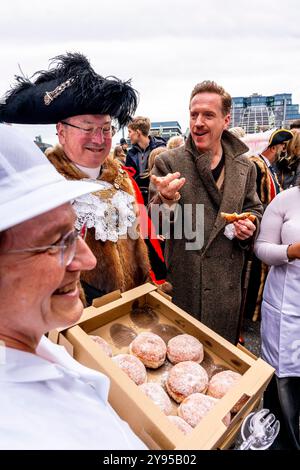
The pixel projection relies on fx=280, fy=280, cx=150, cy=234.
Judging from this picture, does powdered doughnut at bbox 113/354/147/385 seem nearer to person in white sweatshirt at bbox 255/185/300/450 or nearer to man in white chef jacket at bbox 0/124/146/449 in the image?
man in white chef jacket at bbox 0/124/146/449

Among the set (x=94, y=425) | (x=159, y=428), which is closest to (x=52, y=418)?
(x=94, y=425)

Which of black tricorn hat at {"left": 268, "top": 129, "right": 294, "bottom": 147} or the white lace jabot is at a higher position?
black tricorn hat at {"left": 268, "top": 129, "right": 294, "bottom": 147}

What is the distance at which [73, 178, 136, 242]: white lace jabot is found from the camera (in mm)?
1601

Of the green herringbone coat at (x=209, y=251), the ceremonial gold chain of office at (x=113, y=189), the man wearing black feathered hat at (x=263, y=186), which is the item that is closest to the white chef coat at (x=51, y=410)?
the ceremonial gold chain of office at (x=113, y=189)

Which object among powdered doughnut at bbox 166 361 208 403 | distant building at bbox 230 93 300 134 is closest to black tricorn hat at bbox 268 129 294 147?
powdered doughnut at bbox 166 361 208 403

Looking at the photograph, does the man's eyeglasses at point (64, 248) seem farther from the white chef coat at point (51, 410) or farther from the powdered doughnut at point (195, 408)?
the powdered doughnut at point (195, 408)

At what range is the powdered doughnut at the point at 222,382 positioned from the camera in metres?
1.09

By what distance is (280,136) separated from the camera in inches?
145

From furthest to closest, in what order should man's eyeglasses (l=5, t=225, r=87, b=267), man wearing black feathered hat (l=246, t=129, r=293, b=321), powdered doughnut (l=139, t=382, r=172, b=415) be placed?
man wearing black feathered hat (l=246, t=129, r=293, b=321) → powdered doughnut (l=139, t=382, r=172, b=415) → man's eyeglasses (l=5, t=225, r=87, b=267)

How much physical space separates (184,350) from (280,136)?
3400mm

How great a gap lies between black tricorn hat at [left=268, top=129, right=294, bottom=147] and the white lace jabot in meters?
A: 2.73

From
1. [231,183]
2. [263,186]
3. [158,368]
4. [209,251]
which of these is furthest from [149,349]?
[263,186]
